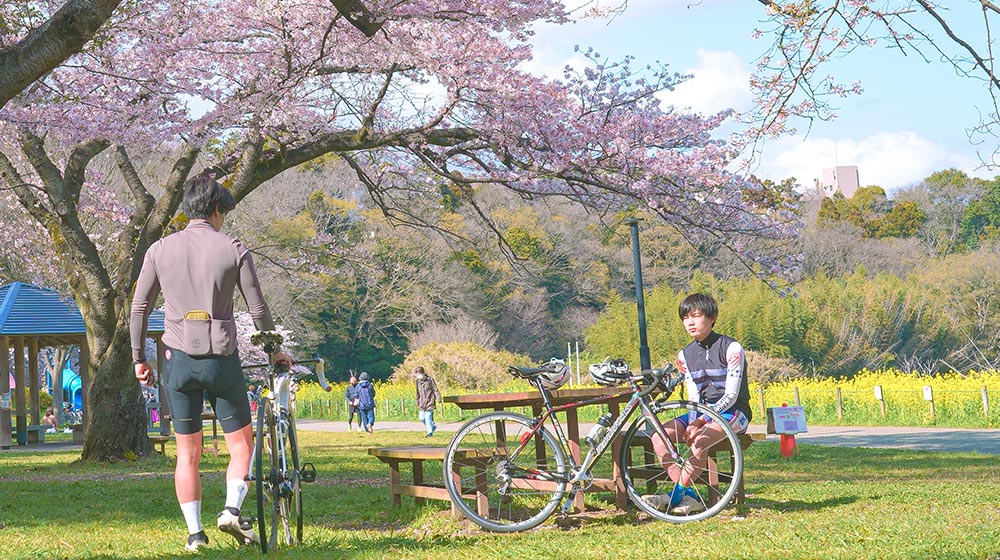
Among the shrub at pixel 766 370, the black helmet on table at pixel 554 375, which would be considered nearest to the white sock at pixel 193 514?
the black helmet on table at pixel 554 375

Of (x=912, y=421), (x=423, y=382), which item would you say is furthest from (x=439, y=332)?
(x=912, y=421)

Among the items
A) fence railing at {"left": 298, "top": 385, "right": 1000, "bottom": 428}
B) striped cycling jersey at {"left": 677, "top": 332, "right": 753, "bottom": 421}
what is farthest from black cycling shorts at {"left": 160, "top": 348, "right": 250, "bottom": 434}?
fence railing at {"left": 298, "top": 385, "right": 1000, "bottom": 428}

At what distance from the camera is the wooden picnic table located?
632 cm

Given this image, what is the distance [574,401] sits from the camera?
6.45m

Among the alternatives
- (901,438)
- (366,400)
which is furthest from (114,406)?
(366,400)

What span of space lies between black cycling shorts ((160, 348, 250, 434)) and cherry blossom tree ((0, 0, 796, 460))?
753cm

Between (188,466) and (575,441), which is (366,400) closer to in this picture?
(575,441)

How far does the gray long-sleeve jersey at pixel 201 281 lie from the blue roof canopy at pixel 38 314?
1725 centimetres

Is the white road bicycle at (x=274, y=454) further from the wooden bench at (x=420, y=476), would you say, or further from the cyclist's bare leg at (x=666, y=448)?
the cyclist's bare leg at (x=666, y=448)

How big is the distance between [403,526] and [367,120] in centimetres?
744

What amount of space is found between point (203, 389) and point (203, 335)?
255 mm

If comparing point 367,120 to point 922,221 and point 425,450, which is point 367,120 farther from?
point 922,221

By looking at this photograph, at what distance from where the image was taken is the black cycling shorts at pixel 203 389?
16.9 feet

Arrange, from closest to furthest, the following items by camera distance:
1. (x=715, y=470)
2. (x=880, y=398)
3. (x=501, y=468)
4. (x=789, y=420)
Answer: (x=501, y=468) → (x=715, y=470) → (x=789, y=420) → (x=880, y=398)
